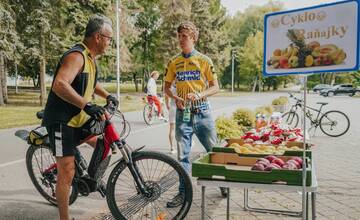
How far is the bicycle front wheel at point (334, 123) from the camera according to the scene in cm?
1200

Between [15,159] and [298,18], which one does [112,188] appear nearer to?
[298,18]

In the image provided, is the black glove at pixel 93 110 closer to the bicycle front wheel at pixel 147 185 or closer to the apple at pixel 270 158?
the bicycle front wheel at pixel 147 185

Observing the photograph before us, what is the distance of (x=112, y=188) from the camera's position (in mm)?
4207

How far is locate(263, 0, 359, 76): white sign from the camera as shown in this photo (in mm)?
3139

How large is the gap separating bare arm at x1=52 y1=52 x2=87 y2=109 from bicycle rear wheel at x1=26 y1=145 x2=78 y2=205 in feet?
4.62

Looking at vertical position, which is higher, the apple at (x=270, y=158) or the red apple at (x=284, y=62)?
the red apple at (x=284, y=62)

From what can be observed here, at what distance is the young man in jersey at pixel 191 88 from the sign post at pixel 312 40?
1430 mm

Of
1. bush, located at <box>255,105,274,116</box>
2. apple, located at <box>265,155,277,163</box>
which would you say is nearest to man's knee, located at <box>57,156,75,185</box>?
apple, located at <box>265,155,277,163</box>

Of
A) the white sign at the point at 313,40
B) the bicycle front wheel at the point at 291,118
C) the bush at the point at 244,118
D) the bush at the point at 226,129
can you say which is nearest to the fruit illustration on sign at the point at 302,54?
the white sign at the point at 313,40

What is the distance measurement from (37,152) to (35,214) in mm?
706

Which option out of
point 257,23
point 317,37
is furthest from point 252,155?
point 257,23

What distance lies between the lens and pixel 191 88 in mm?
4938

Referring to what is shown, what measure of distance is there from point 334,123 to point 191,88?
8251 millimetres

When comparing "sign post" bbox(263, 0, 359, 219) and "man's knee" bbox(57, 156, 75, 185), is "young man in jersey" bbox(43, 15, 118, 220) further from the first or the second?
"sign post" bbox(263, 0, 359, 219)
